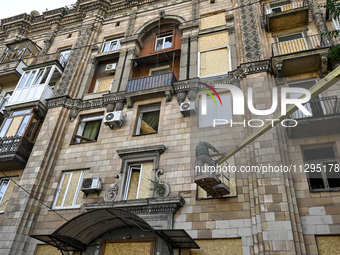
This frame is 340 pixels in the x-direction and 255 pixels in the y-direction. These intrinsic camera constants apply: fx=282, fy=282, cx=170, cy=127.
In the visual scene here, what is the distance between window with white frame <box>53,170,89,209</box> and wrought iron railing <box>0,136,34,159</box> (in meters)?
2.66

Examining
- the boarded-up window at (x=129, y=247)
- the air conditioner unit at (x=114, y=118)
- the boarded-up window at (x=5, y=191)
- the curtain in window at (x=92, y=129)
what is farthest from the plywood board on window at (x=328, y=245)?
the boarded-up window at (x=5, y=191)

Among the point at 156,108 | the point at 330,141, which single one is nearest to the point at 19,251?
the point at 156,108

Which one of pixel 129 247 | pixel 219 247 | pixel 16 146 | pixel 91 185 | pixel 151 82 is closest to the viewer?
pixel 219 247

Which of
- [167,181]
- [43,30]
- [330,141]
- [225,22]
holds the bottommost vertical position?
[167,181]

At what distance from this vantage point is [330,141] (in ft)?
33.9

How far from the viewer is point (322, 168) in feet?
32.7

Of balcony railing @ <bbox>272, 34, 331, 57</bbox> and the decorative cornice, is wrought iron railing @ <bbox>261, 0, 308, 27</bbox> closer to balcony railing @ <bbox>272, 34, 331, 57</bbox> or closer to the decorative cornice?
balcony railing @ <bbox>272, 34, 331, 57</bbox>

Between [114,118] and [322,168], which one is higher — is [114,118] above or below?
above

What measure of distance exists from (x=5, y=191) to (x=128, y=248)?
7.52 meters

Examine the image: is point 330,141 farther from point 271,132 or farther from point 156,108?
point 156,108

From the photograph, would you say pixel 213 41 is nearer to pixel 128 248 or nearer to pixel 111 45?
pixel 111 45

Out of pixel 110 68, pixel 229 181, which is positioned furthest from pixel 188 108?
pixel 110 68

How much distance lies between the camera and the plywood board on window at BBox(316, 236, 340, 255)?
335 inches

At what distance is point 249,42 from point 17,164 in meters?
13.3
